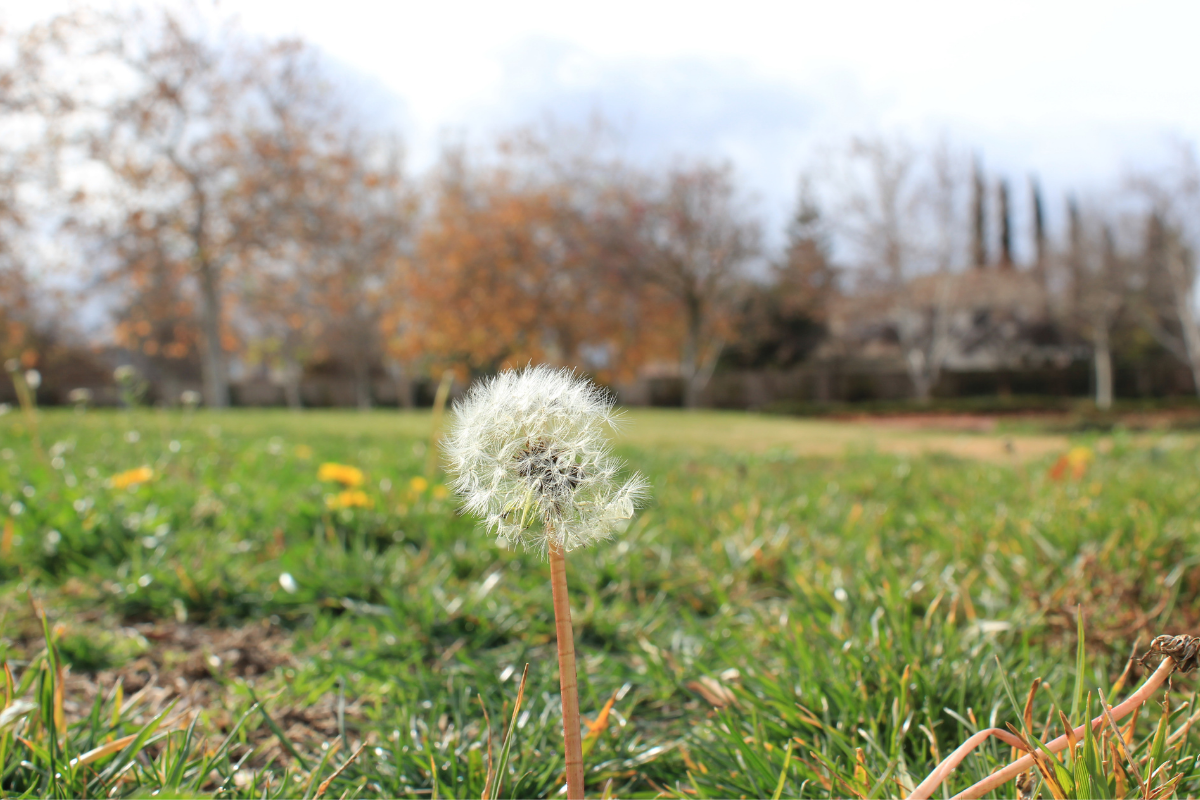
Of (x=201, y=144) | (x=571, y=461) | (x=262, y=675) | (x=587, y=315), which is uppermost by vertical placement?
(x=201, y=144)

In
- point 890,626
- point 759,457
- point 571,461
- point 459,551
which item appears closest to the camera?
point 571,461

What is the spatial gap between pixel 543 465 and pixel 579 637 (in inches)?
52.8

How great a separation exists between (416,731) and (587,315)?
954 inches

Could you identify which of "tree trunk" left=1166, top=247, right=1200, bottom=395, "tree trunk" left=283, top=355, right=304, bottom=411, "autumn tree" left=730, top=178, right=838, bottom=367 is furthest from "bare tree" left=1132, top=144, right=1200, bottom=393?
"tree trunk" left=283, top=355, right=304, bottom=411

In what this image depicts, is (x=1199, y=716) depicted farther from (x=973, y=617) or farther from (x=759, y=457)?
(x=759, y=457)

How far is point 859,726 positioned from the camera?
54.5 inches

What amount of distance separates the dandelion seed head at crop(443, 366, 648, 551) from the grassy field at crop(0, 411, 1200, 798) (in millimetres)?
372

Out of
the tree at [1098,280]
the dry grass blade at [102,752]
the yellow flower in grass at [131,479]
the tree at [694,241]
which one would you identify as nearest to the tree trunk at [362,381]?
the tree at [694,241]

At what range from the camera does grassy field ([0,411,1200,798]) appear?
1224 mm

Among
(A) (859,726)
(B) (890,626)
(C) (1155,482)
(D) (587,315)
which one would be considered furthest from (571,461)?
(D) (587,315)

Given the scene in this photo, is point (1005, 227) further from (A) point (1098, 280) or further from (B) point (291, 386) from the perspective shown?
(B) point (291, 386)

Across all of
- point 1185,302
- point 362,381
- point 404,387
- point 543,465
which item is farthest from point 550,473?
point 362,381

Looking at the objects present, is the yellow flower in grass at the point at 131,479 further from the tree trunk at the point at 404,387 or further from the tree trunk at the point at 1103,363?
the tree trunk at the point at 1103,363

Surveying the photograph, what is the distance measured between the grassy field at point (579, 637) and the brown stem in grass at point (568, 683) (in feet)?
0.72
